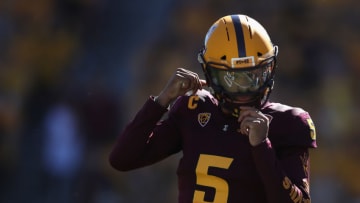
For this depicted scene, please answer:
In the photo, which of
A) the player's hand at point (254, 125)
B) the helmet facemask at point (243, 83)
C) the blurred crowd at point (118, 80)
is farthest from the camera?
the blurred crowd at point (118, 80)

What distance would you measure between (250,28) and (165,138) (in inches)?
18.9

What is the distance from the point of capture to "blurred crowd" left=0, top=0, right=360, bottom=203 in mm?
5992

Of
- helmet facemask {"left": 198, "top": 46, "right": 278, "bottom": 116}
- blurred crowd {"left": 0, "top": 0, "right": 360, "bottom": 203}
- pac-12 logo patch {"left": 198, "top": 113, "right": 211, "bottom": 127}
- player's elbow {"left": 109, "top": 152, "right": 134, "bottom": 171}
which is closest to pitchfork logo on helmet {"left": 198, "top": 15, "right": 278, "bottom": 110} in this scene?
helmet facemask {"left": 198, "top": 46, "right": 278, "bottom": 116}

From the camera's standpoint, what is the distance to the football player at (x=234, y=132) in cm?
244

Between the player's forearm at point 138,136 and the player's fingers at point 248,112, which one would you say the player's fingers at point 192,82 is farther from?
the player's fingers at point 248,112

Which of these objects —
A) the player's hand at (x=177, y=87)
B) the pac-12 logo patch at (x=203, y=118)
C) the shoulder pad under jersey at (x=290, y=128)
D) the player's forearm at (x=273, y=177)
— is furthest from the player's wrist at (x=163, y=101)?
the player's forearm at (x=273, y=177)

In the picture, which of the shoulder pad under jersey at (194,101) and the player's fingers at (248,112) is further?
the shoulder pad under jersey at (194,101)

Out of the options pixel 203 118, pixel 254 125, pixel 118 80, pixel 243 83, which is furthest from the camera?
pixel 118 80

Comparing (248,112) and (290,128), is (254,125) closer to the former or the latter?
(248,112)

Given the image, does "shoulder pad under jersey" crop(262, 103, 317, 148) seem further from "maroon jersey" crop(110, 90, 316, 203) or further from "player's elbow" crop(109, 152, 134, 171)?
"player's elbow" crop(109, 152, 134, 171)

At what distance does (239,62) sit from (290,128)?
0.27 meters

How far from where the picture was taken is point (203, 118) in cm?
271

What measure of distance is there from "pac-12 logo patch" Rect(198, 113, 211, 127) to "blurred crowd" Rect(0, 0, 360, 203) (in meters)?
3.26

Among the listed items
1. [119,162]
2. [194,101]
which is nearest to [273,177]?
[194,101]
